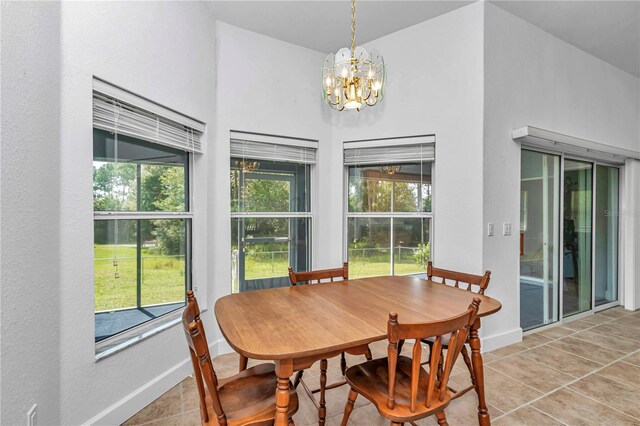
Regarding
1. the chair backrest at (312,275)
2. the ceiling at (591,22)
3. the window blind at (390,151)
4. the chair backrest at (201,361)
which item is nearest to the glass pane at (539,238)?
the window blind at (390,151)

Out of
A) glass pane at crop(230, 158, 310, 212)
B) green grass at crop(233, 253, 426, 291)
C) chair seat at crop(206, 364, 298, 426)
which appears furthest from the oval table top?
glass pane at crop(230, 158, 310, 212)

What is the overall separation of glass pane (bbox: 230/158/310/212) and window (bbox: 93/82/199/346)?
0.54m

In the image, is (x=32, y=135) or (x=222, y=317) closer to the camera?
(x=32, y=135)

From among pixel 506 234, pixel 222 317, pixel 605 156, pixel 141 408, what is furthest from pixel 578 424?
pixel 605 156

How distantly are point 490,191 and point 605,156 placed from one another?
2.20 meters

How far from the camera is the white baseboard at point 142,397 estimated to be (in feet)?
5.91

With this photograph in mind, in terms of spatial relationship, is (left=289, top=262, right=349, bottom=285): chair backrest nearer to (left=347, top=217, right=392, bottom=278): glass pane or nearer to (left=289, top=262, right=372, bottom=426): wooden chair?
(left=289, top=262, right=372, bottom=426): wooden chair

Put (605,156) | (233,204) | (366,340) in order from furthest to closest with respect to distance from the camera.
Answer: (605,156), (233,204), (366,340)

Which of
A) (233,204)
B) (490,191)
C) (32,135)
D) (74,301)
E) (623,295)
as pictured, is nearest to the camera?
(32,135)

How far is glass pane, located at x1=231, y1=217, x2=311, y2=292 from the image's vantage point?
10.3 ft

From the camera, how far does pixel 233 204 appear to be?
10.1ft

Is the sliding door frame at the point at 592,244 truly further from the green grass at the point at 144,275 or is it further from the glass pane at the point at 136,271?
the glass pane at the point at 136,271

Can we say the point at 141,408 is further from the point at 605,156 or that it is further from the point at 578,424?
the point at 605,156

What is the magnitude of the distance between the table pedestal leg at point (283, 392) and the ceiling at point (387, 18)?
2.87 meters
